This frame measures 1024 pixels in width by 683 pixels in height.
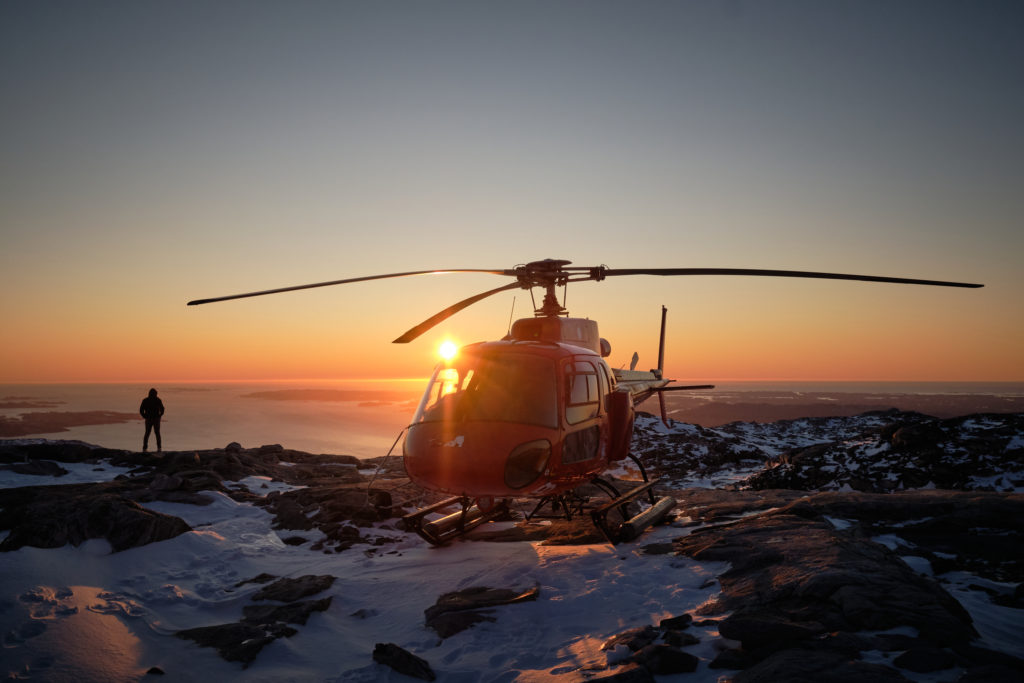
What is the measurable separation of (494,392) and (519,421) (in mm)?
555

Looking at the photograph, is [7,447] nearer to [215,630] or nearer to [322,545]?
[322,545]

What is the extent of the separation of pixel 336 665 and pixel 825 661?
178 inches

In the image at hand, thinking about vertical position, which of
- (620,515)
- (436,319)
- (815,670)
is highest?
(436,319)

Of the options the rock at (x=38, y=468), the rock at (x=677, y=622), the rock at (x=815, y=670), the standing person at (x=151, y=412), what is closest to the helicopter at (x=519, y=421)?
the rock at (x=677, y=622)

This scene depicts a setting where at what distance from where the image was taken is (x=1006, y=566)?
6.28 m

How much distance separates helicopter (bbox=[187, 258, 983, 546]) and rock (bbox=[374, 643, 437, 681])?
1.87 meters

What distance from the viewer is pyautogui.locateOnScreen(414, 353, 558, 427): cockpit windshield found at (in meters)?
7.14

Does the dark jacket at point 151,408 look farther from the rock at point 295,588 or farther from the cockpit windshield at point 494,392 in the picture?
the cockpit windshield at point 494,392

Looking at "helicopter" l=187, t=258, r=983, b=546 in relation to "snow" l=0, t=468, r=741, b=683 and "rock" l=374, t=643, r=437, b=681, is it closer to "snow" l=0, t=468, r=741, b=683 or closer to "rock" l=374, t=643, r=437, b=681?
"snow" l=0, t=468, r=741, b=683

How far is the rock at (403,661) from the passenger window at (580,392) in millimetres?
3537

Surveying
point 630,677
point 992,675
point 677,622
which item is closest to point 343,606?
point 630,677

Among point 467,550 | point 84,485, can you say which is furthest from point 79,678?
point 84,485

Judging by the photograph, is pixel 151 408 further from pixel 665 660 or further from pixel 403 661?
pixel 665 660

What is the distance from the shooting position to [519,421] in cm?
704
